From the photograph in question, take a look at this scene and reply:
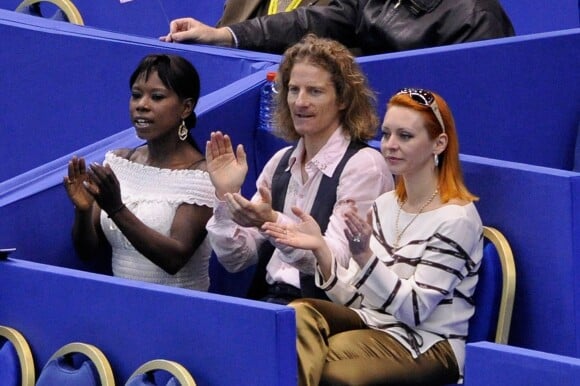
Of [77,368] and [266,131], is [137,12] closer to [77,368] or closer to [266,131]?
[266,131]

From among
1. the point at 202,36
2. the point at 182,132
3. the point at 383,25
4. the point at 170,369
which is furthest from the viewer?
the point at 202,36

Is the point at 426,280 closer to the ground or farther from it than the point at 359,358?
farther from it

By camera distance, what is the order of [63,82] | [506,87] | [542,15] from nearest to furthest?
1. [506,87]
2. [63,82]
3. [542,15]

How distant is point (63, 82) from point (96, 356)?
80.7 inches

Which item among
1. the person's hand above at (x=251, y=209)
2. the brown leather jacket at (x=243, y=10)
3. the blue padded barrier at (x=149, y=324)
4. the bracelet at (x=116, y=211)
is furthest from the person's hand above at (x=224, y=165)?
the brown leather jacket at (x=243, y=10)

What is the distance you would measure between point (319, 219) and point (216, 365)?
70cm

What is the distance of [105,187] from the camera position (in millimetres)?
5414

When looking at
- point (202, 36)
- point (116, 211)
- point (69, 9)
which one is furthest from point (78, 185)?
point (69, 9)

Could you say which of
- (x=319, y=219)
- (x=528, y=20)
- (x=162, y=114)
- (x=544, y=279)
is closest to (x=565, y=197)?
A: (x=544, y=279)

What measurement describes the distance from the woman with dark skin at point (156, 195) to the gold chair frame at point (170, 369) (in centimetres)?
54

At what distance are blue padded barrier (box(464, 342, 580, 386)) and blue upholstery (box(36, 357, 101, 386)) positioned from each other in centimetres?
104

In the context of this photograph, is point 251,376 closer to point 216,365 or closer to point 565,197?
point 216,365

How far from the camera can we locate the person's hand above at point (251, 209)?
17.3ft

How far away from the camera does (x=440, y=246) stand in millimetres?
5121
